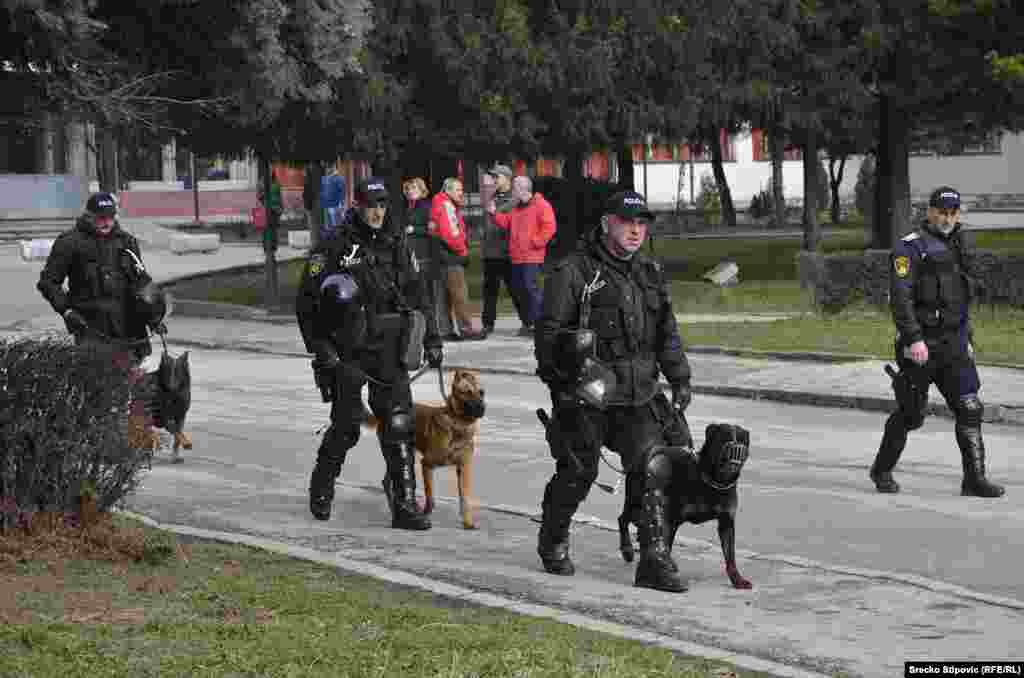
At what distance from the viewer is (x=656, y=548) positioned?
29.2 ft

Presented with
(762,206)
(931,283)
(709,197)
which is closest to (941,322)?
(931,283)

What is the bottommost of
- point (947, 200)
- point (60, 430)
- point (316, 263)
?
point (60, 430)

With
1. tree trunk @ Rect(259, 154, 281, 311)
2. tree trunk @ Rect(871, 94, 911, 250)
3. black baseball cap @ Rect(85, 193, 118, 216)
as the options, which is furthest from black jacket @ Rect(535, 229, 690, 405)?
tree trunk @ Rect(871, 94, 911, 250)

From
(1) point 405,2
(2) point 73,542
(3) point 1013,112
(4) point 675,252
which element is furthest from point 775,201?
(2) point 73,542

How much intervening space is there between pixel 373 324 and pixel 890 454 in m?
3.39

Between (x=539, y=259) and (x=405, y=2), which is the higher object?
(x=405, y=2)

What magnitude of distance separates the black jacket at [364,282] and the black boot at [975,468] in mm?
3325

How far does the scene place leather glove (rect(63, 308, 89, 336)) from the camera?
42.8ft

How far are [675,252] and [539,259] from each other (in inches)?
830

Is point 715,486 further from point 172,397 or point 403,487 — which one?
point 172,397

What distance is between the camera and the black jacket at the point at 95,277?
42.7 ft

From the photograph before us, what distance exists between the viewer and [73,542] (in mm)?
9117

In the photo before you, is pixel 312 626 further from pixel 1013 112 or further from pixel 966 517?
pixel 1013 112

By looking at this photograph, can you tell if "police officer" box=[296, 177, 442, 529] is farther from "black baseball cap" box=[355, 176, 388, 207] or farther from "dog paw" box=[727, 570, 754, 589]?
"dog paw" box=[727, 570, 754, 589]
